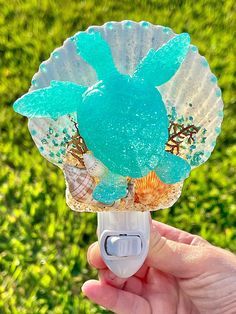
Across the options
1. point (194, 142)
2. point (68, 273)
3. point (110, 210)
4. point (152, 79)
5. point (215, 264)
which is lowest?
point (68, 273)

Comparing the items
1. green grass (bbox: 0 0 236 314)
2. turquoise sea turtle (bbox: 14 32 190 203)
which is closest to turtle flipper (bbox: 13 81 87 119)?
turquoise sea turtle (bbox: 14 32 190 203)

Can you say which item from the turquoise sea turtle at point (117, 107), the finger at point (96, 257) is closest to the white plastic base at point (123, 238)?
the turquoise sea turtle at point (117, 107)

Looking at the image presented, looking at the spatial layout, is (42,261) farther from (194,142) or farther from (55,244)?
(194,142)

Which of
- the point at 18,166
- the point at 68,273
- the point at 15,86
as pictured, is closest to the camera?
the point at 68,273

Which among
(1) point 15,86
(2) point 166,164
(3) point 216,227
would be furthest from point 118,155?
(1) point 15,86

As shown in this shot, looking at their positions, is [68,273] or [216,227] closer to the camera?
[68,273]

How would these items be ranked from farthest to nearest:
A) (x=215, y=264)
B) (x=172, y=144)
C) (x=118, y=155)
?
(x=215, y=264) < (x=172, y=144) < (x=118, y=155)

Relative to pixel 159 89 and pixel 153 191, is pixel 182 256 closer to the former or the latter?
pixel 153 191

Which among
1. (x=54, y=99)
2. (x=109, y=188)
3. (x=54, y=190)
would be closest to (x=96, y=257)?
(x=109, y=188)

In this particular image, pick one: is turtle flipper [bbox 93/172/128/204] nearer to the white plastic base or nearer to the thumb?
the white plastic base
